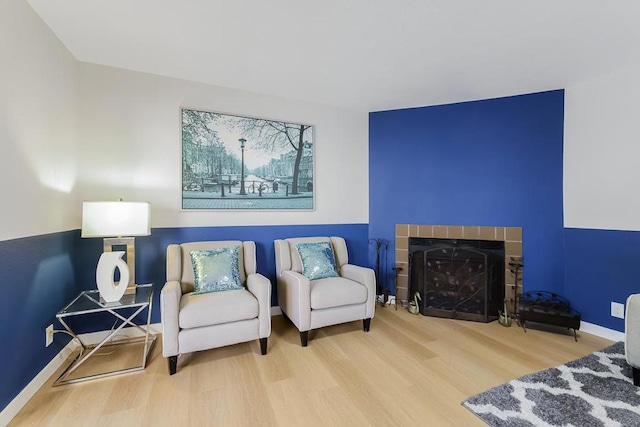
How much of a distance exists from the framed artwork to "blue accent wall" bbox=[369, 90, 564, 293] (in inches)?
38.7

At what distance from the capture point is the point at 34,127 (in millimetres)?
1771

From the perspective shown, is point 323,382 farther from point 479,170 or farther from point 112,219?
point 479,170

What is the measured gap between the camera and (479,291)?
2.95m

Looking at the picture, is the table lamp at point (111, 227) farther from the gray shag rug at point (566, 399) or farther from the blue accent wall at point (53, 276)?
the gray shag rug at point (566, 399)

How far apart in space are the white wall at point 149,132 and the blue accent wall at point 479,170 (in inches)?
41.5

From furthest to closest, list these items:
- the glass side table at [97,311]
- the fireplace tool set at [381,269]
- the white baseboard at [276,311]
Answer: the fireplace tool set at [381,269]
the white baseboard at [276,311]
the glass side table at [97,311]

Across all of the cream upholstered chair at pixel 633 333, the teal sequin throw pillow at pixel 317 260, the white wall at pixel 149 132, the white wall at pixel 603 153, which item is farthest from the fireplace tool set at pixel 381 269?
the cream upholstered chair at pixel 633 333

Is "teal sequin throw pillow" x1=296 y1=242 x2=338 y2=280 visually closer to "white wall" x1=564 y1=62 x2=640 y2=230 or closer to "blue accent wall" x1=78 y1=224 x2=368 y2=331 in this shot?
"blue accent wall" x1=78 y1=224 x2=368 y2=331

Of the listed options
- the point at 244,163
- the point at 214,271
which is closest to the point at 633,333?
the point at 214,271

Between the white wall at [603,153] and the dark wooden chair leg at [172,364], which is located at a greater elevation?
the white wall at [603,153]

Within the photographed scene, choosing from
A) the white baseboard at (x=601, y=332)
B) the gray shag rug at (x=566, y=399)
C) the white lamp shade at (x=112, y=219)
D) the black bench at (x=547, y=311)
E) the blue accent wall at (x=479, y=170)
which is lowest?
the gray shag rug at (x=566, y=399)

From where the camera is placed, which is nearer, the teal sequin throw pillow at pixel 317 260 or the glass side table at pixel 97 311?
the glass side table at pixel 97 311

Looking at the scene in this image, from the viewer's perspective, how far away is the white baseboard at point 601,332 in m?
2.41

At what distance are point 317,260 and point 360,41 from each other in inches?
78.1
